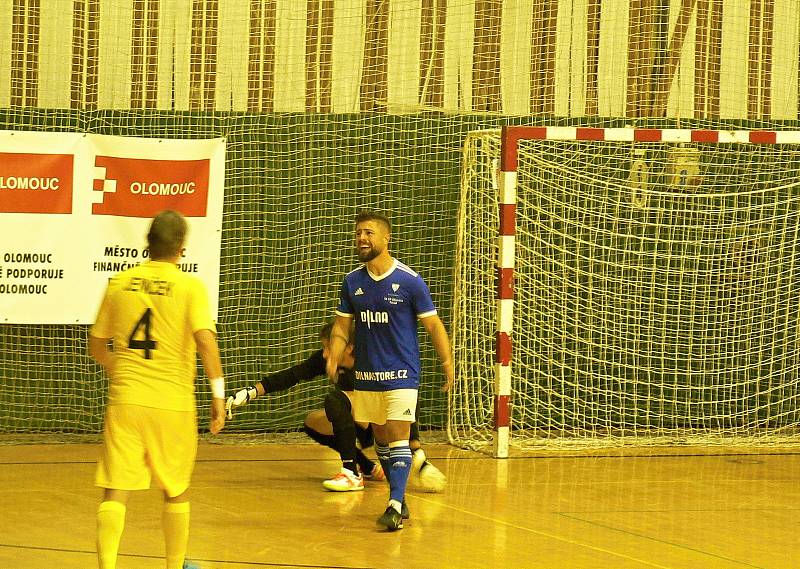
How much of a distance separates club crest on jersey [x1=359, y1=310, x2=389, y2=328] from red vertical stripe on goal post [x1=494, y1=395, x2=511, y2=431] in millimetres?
2630

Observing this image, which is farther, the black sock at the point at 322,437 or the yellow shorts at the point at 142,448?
the black sock at the point at 322,437

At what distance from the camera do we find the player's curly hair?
5633 millimetres

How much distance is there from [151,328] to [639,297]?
6886 millimetres

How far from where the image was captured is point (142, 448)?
5.58m

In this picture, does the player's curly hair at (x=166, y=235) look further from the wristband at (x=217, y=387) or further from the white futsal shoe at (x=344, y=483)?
the white futsal shoe at (x=344, y=483)

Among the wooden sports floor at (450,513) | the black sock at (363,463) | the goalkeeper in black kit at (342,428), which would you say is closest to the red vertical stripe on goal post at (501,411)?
the wooden sports floor at (450,513)

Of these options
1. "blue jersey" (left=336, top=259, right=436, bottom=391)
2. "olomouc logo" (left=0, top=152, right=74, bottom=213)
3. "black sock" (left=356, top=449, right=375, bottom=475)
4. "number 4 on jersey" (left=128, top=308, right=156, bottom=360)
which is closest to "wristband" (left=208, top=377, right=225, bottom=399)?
"number 4 on jersey" (left=128, top=308, right=156, bottom=360)

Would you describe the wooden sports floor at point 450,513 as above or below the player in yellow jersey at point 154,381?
below

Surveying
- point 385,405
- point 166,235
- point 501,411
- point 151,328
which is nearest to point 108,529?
point 151,328

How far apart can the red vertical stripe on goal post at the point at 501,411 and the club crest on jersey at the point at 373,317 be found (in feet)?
8.63

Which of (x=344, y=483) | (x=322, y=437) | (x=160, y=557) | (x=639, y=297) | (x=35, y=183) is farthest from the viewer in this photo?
(x=639, y=297)

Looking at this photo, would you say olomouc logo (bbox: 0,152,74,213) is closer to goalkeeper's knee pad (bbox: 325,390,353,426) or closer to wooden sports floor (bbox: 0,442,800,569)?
wooden sports floor (bbox: 0,442,800,569)

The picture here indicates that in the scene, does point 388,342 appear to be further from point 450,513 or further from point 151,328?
point 151,328

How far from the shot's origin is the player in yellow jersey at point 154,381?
554 cm
